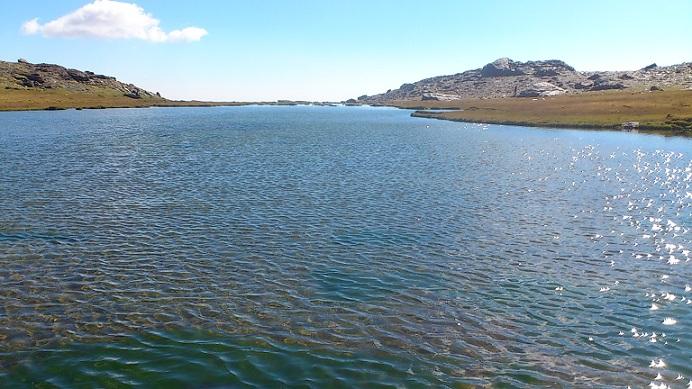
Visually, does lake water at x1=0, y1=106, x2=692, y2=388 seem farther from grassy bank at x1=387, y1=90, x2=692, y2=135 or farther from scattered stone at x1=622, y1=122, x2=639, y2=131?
grassy bank at x1=387, y1=90, x2=692, y2=135

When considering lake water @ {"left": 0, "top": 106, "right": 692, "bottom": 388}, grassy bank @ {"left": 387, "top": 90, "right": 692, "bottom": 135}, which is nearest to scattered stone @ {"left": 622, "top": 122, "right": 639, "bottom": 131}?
grassy bank @ {"left": 387, "top": 90, "right": 692, "bottom": 135}

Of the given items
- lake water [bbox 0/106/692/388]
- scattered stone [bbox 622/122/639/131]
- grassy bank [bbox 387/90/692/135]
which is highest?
grassy bank [bbox 387/90/692/135]

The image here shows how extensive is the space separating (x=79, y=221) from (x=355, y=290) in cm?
2576

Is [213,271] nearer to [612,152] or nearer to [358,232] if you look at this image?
[358,232]

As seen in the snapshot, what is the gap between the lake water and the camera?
19.5m

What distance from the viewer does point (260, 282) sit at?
28047mm

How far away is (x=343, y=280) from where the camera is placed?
28.6 metres

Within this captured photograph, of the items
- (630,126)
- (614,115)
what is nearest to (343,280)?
(630,126)

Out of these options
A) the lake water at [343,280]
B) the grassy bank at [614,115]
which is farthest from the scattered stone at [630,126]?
the lake water at [343,280]

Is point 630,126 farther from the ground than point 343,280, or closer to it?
farther from the ground

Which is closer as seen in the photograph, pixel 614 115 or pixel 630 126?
pixel 630 126

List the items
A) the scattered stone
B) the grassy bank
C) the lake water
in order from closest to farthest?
the lake water → the grassy bank → the scattered stone

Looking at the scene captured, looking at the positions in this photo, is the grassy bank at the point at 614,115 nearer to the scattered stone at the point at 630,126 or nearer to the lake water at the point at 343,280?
the scattered stone at the point at 630,126

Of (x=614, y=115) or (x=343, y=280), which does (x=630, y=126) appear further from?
(x=343, y=280)
